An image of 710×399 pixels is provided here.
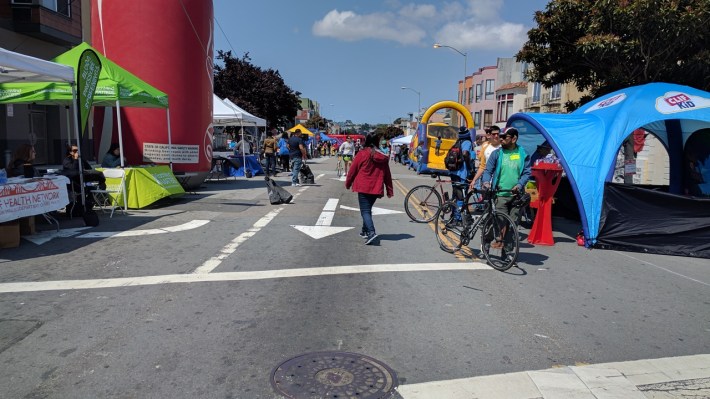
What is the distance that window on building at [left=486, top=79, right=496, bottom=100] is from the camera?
59916mm

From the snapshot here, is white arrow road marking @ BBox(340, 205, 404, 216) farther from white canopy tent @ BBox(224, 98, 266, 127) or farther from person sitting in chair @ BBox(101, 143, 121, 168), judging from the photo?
white canopy tent @ BBox(224, 98, 266, 127)

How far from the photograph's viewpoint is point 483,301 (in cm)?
548

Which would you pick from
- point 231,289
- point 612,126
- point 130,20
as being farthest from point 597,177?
point 130,20

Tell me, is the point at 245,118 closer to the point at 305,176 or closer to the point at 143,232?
the point at 305,176

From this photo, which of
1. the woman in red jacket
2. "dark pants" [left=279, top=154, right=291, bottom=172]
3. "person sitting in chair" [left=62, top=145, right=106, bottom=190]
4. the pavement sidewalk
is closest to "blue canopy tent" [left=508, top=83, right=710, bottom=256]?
the woman in red jacket

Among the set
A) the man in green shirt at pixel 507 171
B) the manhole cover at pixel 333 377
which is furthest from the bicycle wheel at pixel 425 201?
the manhole cover at pixel 333 377

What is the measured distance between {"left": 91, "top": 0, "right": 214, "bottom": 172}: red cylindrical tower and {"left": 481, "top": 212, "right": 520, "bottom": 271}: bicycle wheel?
10.3 m

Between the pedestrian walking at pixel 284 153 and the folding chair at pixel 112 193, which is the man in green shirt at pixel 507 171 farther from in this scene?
the pedestrian walking at pixel 284 153

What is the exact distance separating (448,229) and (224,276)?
370cm

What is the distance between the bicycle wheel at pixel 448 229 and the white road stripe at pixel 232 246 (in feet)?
10.6

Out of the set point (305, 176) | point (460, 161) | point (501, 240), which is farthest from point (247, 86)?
point (501, 240)

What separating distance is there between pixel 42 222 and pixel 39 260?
10.7 ft

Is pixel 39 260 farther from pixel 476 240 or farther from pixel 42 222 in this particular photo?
pixel 476 240

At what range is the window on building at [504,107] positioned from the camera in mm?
53844
